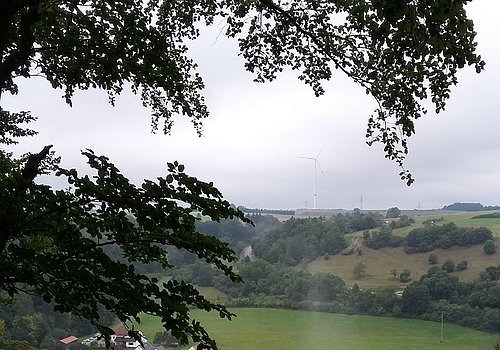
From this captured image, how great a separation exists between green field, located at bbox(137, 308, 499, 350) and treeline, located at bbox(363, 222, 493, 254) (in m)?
16.6

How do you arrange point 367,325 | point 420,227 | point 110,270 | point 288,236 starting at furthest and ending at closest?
→ point 420,227
point 288,236
point 367,325
point 110,270

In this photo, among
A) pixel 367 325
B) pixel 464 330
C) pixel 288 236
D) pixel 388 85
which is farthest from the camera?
pixel 288 236

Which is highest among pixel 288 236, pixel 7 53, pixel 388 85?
pixel 7 53

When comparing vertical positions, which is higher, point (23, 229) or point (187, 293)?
point (23, 229)

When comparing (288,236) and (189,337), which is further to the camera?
(288,236)

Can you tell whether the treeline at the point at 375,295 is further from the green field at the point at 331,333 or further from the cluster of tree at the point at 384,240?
the cluster of tree at the point at 384,240

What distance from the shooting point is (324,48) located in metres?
3.60

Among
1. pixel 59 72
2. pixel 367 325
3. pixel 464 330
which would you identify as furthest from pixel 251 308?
pixel 59 72

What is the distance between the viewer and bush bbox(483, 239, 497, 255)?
58.3 m

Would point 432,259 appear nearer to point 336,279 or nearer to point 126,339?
point 336,279

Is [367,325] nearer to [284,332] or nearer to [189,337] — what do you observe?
[284,332]

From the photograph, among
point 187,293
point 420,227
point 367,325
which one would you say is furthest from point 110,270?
point 420,227

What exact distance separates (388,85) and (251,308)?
4944cm

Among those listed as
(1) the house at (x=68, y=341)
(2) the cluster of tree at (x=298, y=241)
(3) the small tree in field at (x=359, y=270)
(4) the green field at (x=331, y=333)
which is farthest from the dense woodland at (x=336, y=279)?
(1) the house at (x=68, y=341)
